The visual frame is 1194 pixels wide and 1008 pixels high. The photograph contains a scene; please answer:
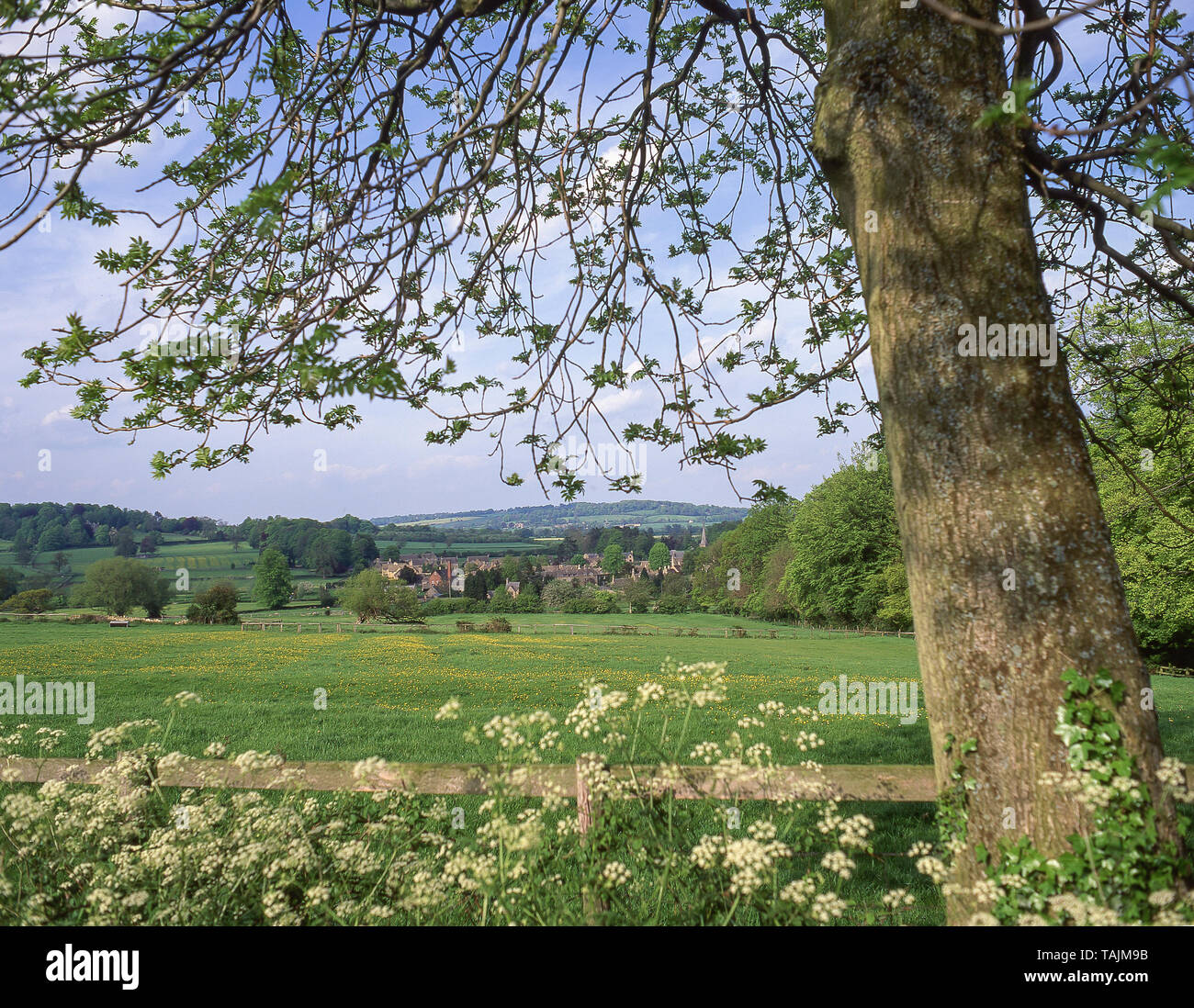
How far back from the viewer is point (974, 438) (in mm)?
2689

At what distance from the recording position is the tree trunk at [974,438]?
101 inches

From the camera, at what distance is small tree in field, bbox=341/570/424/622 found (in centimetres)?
4500

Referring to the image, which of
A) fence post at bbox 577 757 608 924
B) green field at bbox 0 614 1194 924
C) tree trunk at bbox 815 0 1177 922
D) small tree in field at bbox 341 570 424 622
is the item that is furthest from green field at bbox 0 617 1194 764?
small tree in field at bbox 341 570 424 622

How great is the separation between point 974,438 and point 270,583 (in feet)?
172

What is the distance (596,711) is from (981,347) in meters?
2.26

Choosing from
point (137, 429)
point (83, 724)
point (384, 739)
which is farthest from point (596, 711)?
point (83, 724)

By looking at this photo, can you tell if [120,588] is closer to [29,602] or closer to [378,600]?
[29,602]

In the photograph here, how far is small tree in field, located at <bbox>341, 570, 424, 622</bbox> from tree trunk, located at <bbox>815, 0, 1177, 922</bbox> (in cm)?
4435

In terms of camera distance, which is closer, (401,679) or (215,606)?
(401,679)

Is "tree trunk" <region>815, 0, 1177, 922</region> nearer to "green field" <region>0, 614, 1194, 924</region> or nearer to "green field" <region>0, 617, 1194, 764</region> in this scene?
"green field" <region>0, 614, 1194, 924</region>

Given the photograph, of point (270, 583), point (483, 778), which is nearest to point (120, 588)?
point (270, 583)

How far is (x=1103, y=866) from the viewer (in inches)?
91.9

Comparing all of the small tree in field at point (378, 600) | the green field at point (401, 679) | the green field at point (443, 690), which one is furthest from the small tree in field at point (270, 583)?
→ the green field at point (401, 679)
